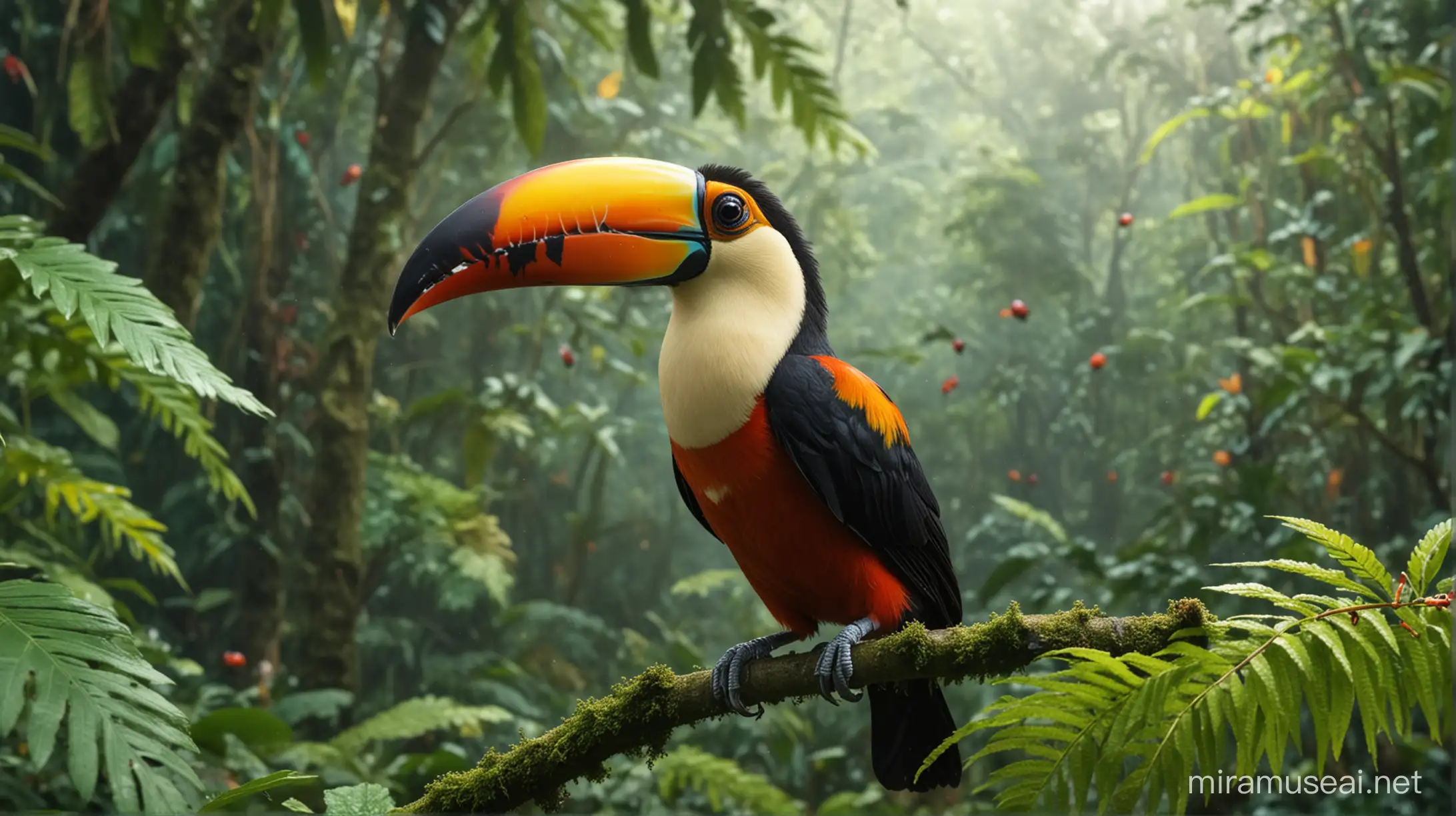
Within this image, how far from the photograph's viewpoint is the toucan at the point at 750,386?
1.45 m

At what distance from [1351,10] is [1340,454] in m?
1.44

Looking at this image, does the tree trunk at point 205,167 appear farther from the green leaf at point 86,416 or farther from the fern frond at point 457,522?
the fern frond at point 457,522

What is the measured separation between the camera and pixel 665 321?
388 centimetres

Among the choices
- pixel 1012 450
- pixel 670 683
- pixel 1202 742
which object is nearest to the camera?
pixel 1202 742

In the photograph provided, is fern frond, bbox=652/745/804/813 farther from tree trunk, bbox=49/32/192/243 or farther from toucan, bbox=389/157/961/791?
tree trunk, bbox=49/32/192/243

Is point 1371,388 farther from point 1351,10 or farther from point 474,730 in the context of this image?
point 474,730

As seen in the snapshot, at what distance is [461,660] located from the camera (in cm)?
355

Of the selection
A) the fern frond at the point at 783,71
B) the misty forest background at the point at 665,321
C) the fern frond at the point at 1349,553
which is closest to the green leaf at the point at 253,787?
the fern frond at the point at 1349,553

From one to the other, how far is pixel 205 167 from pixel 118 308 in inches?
64.1

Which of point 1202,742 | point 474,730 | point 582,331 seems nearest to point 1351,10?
point 582,331

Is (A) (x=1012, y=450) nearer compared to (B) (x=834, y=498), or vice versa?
(B) (x=834, y=498)

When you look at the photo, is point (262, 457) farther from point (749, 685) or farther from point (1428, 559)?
point (1428, 559)

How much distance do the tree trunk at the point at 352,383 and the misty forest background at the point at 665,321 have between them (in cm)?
1

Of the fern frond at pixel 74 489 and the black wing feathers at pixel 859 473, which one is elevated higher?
the black wing feathers at pixel 859 473
